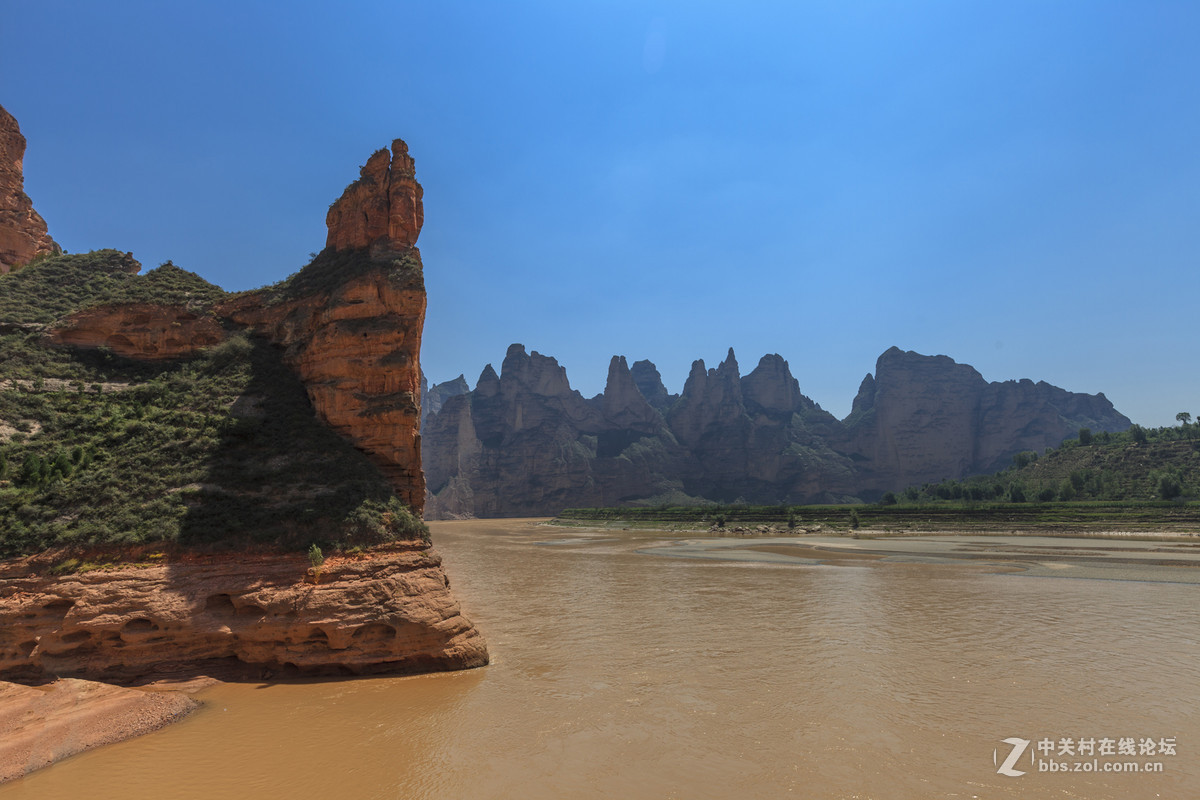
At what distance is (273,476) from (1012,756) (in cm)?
2039

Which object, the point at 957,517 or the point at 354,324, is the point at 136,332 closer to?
the point at 354,324

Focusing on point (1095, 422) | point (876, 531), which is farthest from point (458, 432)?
point (1095, 422)

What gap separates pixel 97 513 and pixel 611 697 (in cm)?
1496

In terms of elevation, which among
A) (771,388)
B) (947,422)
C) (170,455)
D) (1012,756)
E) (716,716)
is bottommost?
(716,716)

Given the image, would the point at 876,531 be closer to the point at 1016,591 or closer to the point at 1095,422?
the point at 1016,591

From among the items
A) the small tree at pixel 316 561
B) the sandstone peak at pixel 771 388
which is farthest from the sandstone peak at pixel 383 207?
the sandstone peak at pixel 771 388

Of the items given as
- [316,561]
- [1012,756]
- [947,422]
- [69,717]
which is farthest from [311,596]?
[947,422]

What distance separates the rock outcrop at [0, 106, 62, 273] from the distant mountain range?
11335 cm

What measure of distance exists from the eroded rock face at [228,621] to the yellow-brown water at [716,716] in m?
0.77

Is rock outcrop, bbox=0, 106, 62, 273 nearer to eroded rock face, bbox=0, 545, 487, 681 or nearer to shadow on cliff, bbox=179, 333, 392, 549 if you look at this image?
shadow on cliff, bbox=179, 333, 392, 549

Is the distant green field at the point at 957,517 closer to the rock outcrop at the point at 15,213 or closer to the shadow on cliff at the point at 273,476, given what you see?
the shadow on cliff at the point at 273,476

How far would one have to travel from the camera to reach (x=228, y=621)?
45.2 feet

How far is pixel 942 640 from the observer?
18547 mm

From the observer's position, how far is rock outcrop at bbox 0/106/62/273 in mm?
40625
